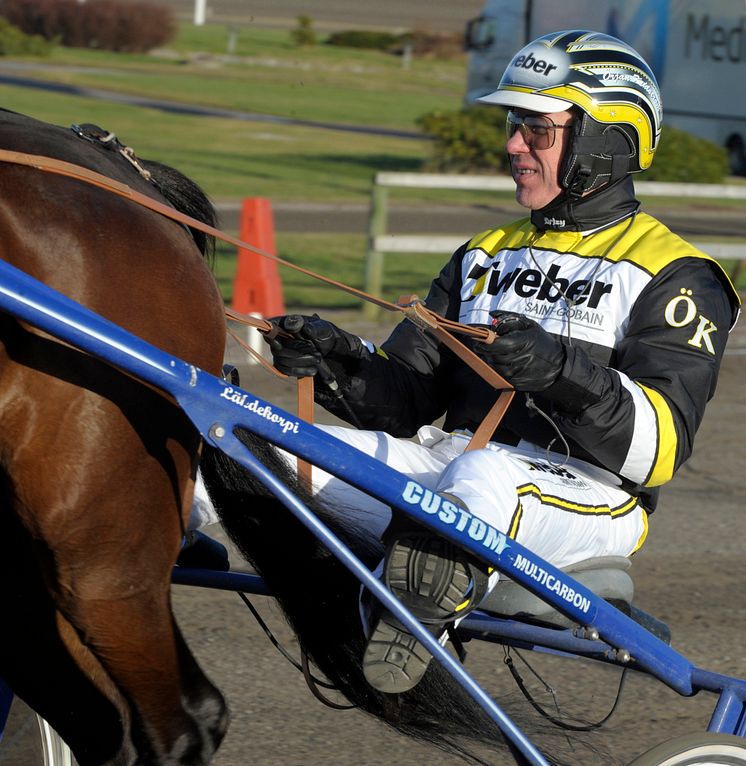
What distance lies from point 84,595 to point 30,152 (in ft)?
2.61

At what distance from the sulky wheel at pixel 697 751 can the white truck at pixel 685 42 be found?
17.6m

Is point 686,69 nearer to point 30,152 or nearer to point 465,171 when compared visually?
point 465,171

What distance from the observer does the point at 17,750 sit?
2988mm

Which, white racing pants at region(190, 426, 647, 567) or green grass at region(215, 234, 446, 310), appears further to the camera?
green grass at region(215, 234, 446, 310)

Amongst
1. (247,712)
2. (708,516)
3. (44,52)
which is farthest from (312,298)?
(44,52)

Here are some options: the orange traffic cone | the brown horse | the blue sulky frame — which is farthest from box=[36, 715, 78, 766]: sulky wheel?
the orange traffic cone

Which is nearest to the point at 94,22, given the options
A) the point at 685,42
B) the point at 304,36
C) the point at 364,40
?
the point at 304,36

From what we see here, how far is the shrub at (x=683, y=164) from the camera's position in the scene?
16172mm

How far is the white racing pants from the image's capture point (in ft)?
8.65

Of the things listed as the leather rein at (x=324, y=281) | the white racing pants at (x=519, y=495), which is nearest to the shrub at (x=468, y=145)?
the white racing pants at (x=519, y=495)

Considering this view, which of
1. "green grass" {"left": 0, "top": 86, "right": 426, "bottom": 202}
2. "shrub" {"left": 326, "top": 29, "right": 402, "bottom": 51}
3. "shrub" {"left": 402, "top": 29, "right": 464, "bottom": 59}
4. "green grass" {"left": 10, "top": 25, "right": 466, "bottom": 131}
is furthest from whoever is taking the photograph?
"shrub" {"left": 402, "top": 29, "right": 464, "bottom": 59}

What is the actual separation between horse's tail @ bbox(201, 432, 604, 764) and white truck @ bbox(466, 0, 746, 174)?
57.2ft

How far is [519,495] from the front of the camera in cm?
267

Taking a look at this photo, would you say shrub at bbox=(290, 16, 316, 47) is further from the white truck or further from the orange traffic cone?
the orange traffic cone
